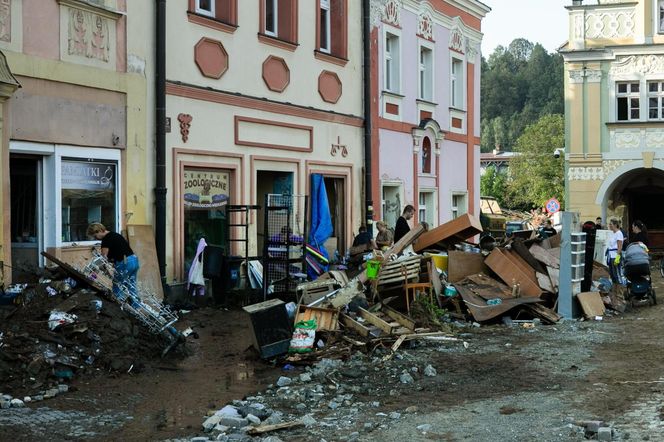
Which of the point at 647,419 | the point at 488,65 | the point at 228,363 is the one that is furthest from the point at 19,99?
the point at 488,65

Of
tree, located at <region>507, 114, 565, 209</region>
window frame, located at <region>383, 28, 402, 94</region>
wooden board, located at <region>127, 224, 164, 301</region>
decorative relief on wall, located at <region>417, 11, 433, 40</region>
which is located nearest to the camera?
wooden board, located at <region>127, 224, 164, 301</region>

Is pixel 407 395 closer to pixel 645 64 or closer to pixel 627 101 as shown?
pixel 627 101

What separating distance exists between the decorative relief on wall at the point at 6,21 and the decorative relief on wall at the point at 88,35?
1.05m

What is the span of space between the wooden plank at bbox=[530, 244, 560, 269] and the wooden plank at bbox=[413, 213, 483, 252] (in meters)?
1.08

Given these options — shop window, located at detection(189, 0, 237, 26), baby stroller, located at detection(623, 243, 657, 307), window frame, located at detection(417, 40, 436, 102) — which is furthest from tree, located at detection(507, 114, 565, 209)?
shop window, located at detection(189, 0, 237, 26)

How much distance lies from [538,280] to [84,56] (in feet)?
27.2

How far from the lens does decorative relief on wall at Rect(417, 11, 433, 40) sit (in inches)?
896

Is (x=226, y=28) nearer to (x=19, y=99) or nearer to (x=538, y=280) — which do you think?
(x=19, y=99)

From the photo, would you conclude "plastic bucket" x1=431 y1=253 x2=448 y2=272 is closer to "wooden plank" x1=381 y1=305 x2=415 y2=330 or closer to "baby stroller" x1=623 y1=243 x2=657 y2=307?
"wooden plank" x1=381 y1=305 x2=415 y2=330

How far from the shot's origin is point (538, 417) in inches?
311

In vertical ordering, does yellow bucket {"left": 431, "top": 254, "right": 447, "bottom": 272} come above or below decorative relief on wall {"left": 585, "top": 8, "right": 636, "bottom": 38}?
below

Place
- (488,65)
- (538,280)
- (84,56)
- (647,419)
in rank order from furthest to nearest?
(488,65)
(538,280)
(84,56)
(647,419)

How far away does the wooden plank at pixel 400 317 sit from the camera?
493 inches

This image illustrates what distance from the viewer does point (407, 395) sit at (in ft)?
29.7
